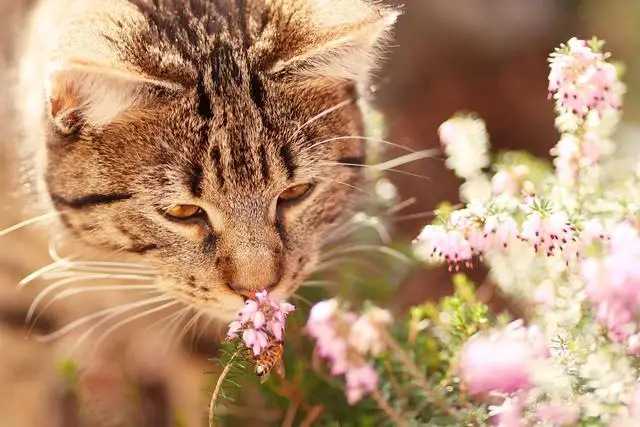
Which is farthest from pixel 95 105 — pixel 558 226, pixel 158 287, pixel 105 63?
pixel 558 226

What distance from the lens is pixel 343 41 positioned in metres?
0.76

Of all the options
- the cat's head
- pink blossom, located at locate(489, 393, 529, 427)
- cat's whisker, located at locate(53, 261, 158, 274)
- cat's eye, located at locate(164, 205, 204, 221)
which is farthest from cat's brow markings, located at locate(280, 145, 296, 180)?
pink blossom, located at locate(489, 393, 529, 427)

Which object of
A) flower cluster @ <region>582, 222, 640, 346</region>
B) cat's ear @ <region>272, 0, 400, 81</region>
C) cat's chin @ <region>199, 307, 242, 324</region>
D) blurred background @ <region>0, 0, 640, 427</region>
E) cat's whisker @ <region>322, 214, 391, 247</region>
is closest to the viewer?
flower cluster @ <region>582, 222, 640, 346</region>

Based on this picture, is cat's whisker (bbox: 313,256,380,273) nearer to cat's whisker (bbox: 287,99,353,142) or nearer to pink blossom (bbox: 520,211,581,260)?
cat's whisker (bbox: 287,99,353,142)

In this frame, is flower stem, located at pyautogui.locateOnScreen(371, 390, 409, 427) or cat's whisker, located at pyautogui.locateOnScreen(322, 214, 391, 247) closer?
flower stem, located at pyautogui.locateOnScreen(371, 390, 409, 427)

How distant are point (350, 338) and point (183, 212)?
289 mm

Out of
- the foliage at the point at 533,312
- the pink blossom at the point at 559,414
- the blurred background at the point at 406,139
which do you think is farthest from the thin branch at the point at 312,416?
the pink blossom at the point at 559,414

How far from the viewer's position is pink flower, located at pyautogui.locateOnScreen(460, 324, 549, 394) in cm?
57

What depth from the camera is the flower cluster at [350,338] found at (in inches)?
24.4

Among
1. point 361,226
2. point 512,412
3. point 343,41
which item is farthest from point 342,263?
point 512,412

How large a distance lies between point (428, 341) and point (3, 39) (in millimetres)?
831

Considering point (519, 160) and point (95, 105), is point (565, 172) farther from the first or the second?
point (95, 105)

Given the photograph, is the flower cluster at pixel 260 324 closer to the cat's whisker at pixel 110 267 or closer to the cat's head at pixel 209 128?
the cat's head at pixel 209 128

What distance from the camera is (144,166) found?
809 millimetres
